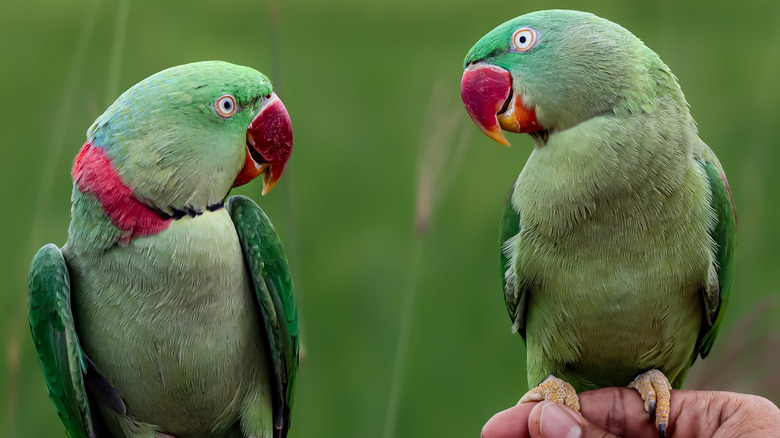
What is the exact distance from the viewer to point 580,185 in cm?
143

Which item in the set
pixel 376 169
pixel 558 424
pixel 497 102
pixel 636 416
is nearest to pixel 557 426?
pixel 558 424

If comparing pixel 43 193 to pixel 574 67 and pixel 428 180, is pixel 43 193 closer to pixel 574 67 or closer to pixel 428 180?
pixel 428 180

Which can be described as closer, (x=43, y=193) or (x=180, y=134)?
(x=180, y=134)

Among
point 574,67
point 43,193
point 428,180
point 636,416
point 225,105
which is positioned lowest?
point 636,416

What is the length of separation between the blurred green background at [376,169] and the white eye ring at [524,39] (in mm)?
890

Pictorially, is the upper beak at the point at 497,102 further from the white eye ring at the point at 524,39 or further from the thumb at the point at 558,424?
the thumb at the point at 558,424

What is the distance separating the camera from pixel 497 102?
1476 mm

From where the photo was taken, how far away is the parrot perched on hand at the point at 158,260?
1377mm

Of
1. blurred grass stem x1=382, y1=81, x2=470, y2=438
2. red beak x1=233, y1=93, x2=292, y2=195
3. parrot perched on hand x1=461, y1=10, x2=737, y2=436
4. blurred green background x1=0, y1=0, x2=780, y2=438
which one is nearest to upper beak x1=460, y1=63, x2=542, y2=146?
parrot perched on hand x1=461, y1=10, x2=737, y2=436

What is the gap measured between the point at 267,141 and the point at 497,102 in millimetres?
439

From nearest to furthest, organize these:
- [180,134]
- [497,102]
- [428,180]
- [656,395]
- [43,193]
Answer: [180,134]
[497,102]
[656,395]
[428,180]
[43,193]

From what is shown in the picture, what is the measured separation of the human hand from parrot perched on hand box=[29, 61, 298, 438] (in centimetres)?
58

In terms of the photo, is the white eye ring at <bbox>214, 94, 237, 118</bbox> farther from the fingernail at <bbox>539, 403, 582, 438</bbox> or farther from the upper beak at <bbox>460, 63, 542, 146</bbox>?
the fingernail at <bbox>539, 403, 582, 438</bbox>

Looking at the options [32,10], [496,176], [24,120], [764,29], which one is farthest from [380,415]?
[764,29]
